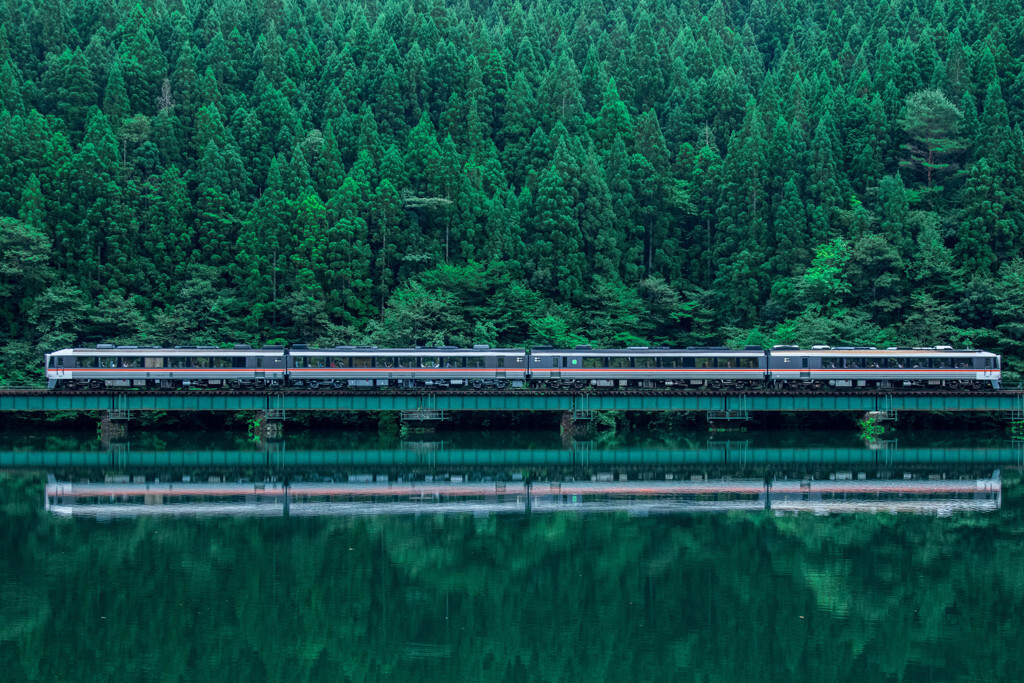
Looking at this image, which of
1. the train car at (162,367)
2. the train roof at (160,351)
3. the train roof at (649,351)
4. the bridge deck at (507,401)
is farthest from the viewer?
the train roof at (649,351)

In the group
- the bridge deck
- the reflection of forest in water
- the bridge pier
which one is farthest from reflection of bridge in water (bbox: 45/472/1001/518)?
the bridge pier

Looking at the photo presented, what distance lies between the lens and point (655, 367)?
65.6m

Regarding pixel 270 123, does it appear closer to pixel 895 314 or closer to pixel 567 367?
pixel 567 367

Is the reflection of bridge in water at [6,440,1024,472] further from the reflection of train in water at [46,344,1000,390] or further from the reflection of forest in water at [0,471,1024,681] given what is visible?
the reflection of forest in water at [0,471,1024,681]

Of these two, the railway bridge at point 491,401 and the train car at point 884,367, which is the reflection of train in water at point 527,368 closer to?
the train car at point 884,367

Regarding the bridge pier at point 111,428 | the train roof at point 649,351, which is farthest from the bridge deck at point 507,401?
the train roof at point 649,351

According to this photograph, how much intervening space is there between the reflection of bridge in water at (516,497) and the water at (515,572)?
0.21 metres

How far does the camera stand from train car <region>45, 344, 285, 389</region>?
6347 cm

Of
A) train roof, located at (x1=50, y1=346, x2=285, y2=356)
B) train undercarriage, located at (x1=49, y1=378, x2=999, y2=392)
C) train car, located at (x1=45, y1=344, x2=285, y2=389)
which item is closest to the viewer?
train car, located at (x1=45, y1=344, x2=285, y2=389)

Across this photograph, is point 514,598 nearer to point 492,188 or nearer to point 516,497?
point 516,497

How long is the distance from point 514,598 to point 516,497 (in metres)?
13.6

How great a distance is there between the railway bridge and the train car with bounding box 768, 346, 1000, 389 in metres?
1.81

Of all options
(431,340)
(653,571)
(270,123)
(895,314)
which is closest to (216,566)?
(653,571)

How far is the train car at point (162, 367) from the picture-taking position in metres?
63.5
